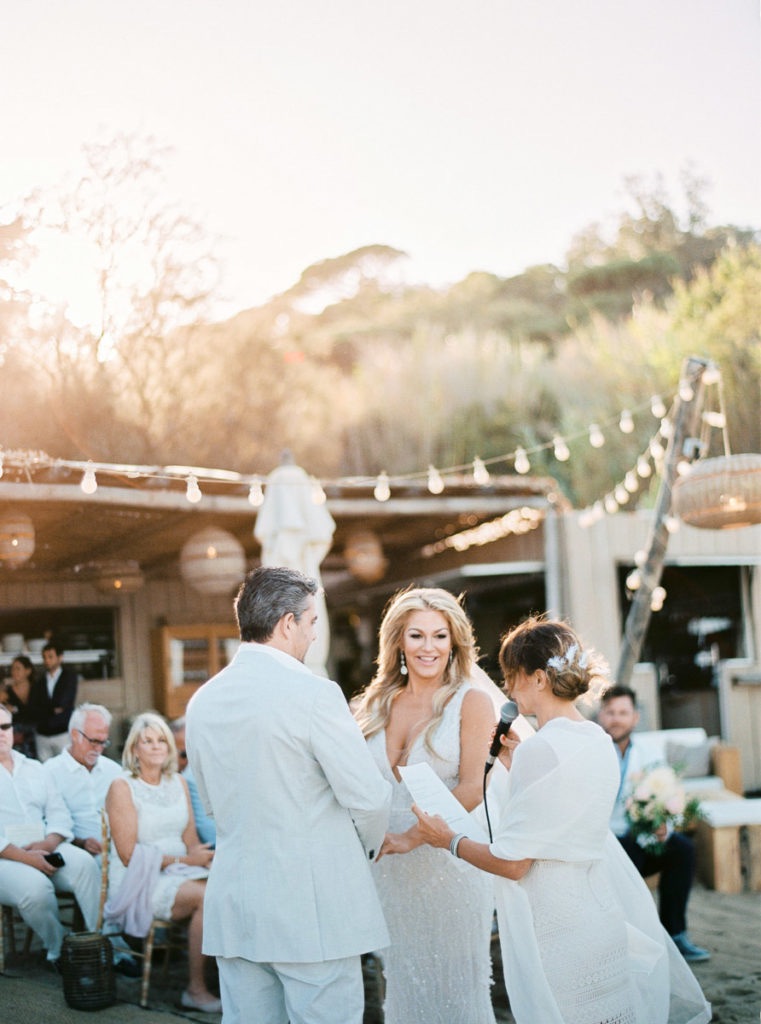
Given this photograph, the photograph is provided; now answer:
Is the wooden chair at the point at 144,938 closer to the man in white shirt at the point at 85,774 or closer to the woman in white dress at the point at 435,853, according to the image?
the man in white shirt at the point at 85,774

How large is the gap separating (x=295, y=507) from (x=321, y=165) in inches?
83.8

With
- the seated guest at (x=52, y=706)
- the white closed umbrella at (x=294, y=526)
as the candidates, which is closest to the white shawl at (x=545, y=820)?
the seated guest at (x=52, y=706)

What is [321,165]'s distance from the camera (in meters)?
6.58

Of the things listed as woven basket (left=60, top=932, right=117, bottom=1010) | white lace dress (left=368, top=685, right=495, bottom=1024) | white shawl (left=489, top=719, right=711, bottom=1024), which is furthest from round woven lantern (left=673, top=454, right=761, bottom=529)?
woven basket (left=60, top=932, right=117, bottom=1010)

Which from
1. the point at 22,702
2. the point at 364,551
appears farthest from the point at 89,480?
the point at 364,551

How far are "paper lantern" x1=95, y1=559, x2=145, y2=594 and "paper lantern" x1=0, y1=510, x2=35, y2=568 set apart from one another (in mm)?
2647

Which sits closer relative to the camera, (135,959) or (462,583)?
(135,959)

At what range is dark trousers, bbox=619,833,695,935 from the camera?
5273mm

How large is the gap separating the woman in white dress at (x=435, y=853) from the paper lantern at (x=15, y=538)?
10.1ft

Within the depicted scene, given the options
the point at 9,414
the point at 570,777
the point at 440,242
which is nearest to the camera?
the point at 570,777

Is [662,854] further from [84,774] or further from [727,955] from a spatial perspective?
[84,774]

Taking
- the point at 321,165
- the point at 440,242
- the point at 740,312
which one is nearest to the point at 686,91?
the point at 440,242

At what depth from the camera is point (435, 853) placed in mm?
3537

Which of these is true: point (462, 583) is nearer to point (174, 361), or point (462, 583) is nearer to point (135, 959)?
point (174, 361)
